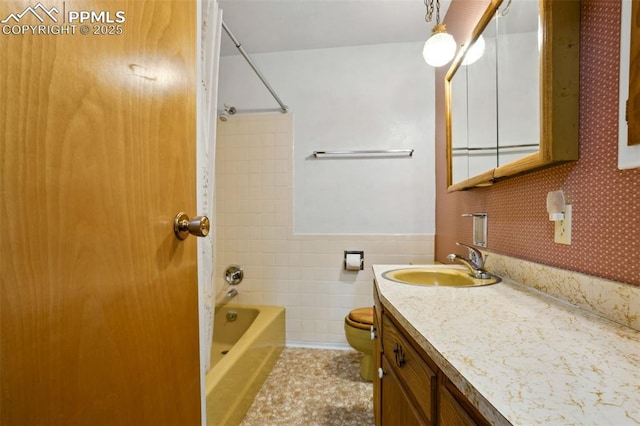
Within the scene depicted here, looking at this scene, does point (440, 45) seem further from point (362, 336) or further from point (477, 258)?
point (362, 336)

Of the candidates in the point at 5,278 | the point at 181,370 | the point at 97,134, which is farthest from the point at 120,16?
the point at 181,370

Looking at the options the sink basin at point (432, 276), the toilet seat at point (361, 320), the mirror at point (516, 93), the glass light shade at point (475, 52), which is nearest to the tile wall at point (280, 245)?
the toilet seat at point (361, 320)

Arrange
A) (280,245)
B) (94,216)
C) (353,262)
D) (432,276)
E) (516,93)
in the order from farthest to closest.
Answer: (280,245)
(353,262)
(432,276)
(516,93)
(94,216)

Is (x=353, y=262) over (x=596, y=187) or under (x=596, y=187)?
under

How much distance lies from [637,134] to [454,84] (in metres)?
1.16

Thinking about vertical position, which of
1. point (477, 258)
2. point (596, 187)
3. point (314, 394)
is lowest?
point (314, 394)

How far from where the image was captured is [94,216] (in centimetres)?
45

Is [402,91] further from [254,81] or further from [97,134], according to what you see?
[97,134]

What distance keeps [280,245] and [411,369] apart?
1598 mm

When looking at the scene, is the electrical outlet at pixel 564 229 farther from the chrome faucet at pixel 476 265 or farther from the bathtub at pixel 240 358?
the bathtub at pixel 240 358

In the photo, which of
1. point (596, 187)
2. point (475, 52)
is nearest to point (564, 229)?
point (596, 187)

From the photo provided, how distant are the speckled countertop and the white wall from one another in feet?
4.34

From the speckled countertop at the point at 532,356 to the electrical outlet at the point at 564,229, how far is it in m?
0.17

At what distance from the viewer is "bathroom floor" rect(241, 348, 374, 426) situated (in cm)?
139
